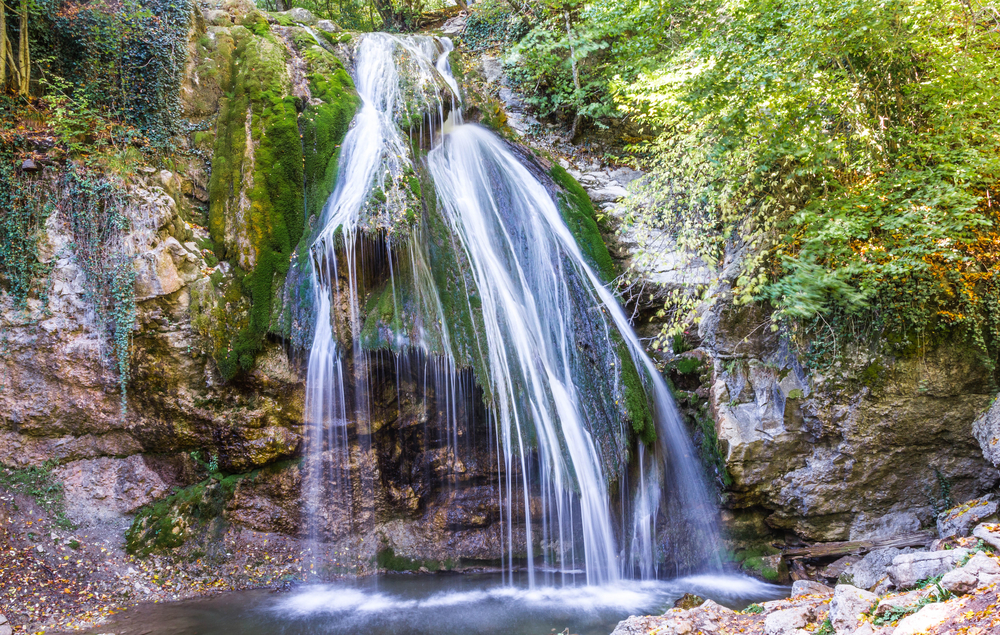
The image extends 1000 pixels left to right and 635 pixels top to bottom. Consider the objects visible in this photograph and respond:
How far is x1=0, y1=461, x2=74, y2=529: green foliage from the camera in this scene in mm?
5395

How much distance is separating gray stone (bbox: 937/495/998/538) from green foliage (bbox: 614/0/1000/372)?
1.58m

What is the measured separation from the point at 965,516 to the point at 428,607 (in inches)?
231

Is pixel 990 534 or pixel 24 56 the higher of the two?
pixel 24 56

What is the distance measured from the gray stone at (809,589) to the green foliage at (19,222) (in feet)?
29.4

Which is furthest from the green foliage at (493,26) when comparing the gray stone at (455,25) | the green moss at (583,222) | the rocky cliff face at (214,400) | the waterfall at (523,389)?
the rocky cliff face at (214,400)

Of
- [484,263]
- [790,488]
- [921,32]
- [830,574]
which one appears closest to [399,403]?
[484,263]

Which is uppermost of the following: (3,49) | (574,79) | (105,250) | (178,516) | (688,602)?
(574,79)

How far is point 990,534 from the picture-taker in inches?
161

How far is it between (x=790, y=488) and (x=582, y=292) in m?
3.71

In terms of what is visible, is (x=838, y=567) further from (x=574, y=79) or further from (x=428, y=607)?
(x=574, y=79)

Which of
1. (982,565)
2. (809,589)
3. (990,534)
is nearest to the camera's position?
(982,565)

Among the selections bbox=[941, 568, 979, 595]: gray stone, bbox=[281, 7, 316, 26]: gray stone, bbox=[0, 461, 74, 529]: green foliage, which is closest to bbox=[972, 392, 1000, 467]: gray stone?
bbox=[941, 568, 979, 595]: gray stone

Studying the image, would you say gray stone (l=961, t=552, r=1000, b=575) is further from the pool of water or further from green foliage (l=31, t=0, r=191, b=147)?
green foliage (l=31, t=0, r=191, b=147)

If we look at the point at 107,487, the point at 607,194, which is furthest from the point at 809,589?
the point at 107,487
